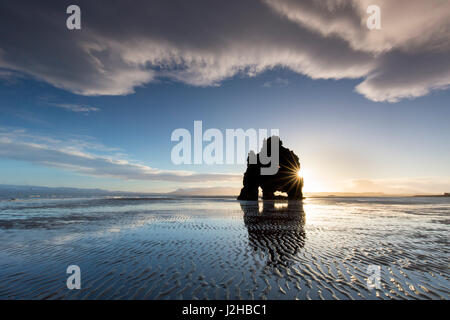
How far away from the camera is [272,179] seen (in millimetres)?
80938

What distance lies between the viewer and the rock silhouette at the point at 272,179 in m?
81.1

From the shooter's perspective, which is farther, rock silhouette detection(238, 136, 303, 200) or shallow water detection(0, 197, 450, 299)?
rock silhouette detection(238, 136, 303, 200)

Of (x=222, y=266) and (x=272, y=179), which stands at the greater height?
(x=272, y=179)

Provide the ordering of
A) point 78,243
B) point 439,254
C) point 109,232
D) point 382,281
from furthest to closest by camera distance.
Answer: point 109,232
point 78,243
point 439,254
point 382,281

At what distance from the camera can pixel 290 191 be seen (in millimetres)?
84875

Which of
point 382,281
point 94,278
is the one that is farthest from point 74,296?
point 382,281

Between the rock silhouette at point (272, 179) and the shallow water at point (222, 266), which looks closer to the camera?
the shallow water at point (222, 266)

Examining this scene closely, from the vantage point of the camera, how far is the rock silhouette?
8112 cm

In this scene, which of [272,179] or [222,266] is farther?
[272,179]
